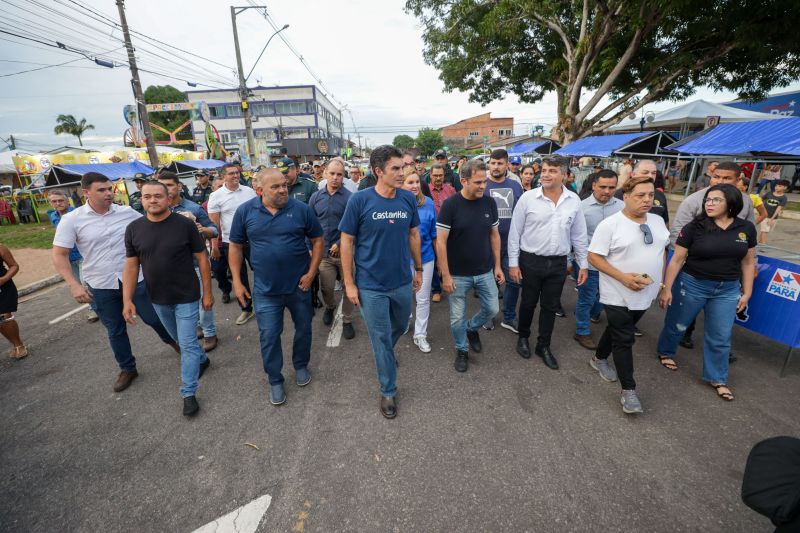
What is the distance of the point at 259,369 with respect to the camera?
3760 mm

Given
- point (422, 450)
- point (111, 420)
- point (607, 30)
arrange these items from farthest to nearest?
point (607, 30), point (111, 420), point (422, 450)

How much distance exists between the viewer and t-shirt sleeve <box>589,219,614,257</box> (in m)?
2.89

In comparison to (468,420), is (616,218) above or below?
above

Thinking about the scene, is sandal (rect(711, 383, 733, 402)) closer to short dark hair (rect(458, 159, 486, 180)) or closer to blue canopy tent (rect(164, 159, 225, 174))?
short dark hair (rect(458, 159, 486, 180))

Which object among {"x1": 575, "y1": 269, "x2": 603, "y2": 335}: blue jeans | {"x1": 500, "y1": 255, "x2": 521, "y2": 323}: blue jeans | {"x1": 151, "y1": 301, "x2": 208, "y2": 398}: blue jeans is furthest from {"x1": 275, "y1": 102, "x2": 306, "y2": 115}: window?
{"x1": 575, "y1": 269, "x2": 603, "y2": 335}: blue jeans

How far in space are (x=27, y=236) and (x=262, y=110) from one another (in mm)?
54572

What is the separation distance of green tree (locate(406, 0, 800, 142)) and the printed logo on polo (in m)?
8.44

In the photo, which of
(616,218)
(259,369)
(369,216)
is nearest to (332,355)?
(259,369)

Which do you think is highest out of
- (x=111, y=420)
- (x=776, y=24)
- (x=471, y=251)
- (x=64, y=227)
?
(x=776, y=24)

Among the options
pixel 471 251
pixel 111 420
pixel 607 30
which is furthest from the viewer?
pixel 607 30

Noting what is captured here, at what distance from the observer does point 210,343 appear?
14.0 feet

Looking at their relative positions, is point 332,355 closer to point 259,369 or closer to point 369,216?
point 259,369

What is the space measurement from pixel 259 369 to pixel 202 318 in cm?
119

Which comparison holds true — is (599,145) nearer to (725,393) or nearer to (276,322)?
(725,393)
